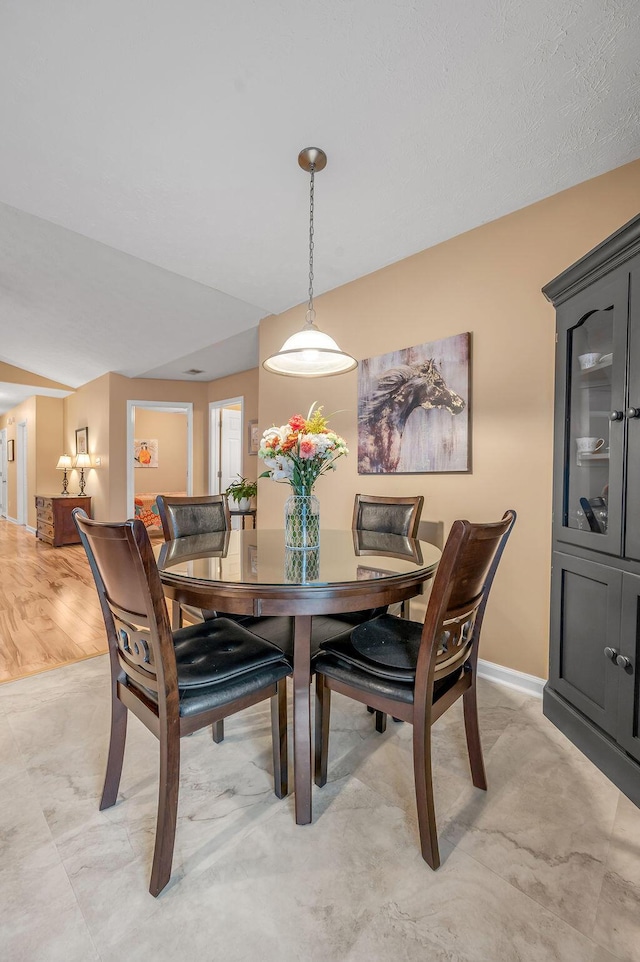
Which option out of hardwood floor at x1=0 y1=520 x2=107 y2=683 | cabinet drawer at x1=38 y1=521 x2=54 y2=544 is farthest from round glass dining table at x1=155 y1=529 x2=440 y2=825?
cabinet drawer at x1=38 y1=521 x2=54 y2=544

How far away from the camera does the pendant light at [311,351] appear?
6.48 ft

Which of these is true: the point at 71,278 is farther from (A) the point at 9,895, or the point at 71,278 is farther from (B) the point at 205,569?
(A) the point at 9,895

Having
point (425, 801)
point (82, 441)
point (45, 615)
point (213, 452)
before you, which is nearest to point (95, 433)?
point (82, 441)

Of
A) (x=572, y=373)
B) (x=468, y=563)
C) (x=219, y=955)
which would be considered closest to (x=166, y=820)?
(x=219, y=955)

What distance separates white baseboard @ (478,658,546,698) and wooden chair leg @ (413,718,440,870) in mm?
1201

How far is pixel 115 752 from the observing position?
138cm

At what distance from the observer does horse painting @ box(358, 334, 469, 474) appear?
8.12 ft

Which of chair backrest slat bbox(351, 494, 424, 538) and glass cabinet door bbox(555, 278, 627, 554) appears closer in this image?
glass cabinet door bbox(555, 278, 627, 554)

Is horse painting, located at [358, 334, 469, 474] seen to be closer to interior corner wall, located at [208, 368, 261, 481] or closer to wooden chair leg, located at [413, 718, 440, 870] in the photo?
wooden chair leg, located at [413, 718, 440, 870]

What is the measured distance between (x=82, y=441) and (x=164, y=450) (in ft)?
6.64

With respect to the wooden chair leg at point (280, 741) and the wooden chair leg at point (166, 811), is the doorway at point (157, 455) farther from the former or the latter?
the wooden chair leg at point (166, 811)

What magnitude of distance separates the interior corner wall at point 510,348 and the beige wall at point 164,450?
273 inches

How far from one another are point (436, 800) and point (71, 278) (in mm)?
4662

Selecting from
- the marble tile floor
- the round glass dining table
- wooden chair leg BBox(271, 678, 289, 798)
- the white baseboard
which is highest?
the round glass dining table
